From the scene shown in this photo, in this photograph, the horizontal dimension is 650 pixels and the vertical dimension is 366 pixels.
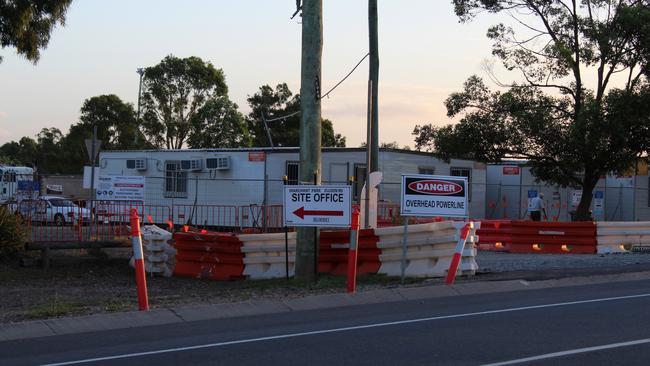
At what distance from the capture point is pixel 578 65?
77.9 ft

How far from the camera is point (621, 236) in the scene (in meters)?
20.9

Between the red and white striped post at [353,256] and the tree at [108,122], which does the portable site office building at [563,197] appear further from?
the tree at [108,122]

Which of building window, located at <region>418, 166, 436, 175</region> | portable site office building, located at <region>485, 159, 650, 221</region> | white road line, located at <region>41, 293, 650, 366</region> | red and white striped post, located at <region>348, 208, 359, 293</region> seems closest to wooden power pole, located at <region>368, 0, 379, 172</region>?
red and white striped post, located at <region>348, 208, 359, 293</region>

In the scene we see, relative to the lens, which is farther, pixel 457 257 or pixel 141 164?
pixel 141 164

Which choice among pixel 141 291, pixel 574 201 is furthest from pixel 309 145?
pixel 574 201

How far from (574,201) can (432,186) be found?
79.1 feet

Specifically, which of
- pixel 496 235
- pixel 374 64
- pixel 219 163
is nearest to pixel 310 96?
pixel 374 64

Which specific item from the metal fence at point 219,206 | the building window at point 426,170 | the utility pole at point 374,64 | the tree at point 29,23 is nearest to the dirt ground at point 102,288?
the metal fence at point 219,206

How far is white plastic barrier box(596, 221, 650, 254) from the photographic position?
808 inches

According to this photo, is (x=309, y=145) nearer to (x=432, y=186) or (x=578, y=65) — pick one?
(x=432, y=186)

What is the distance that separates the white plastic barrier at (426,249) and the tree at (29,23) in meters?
9.51

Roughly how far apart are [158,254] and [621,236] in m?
12.3

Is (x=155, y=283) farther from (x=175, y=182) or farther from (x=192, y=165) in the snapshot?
(x=175, y=182)

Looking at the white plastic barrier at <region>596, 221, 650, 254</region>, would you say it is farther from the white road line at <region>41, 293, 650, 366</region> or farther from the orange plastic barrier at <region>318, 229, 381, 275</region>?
the white road line at <region>41, 293, 650, 366</region>
